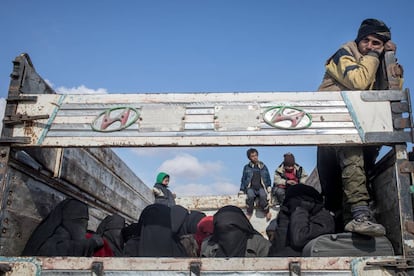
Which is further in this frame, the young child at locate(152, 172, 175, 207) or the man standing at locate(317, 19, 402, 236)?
the young child at locate(152, 172, 175, 207)

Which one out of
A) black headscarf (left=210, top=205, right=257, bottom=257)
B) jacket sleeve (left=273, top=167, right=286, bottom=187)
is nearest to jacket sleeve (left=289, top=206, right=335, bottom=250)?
black headscarf (left=210, top=205, right=257, bottom=257)

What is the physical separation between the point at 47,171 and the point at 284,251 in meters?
2.07

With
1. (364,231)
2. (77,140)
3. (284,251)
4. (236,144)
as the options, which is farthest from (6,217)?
(364,231)

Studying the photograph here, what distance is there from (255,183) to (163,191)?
6.12ft

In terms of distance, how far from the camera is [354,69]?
2.88 m

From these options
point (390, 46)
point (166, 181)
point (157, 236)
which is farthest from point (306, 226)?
point (166, 181)

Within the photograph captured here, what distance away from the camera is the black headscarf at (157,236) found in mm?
2945

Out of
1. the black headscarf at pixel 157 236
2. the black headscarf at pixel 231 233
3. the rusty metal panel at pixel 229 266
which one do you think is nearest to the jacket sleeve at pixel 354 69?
the rusty metal panel at pixel 229 266

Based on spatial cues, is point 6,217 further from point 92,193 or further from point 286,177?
point 286,177

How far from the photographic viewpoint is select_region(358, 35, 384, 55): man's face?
3070 mm

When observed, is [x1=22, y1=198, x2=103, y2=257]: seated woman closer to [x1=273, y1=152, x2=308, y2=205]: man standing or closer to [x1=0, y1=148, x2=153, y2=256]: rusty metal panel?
[x1=0, y1=148, x2=153, y2=256]: rusty metal panel

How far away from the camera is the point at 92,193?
14.6 feet

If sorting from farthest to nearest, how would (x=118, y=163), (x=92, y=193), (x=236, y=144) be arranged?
(x=118, y=163) → (x=92, y=193) → (x=236, y=144)

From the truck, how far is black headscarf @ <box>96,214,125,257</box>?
109 cm
